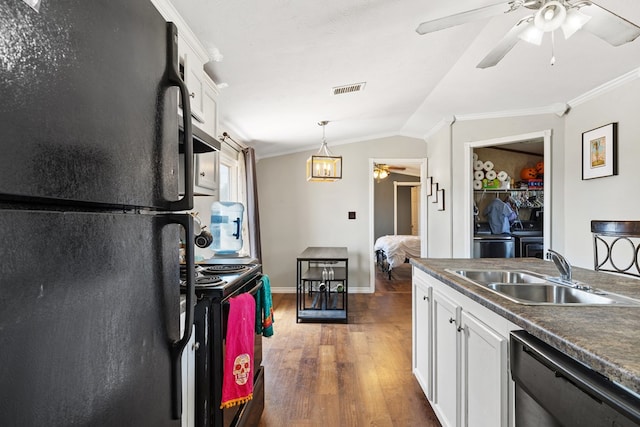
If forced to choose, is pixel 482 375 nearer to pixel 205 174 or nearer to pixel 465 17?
pixel 465 17

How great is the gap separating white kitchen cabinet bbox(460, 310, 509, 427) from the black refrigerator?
1.10m

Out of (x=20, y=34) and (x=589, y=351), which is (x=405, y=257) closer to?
(x=589, y=351)

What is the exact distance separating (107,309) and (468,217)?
12.9 ft

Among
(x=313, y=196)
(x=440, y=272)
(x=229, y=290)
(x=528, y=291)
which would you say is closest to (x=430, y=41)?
(x=440, y=272)

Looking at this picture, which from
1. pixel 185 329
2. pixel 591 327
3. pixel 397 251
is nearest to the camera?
pixel 185 329

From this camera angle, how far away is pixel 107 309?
0.55m

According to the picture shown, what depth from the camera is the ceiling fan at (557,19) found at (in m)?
1.47

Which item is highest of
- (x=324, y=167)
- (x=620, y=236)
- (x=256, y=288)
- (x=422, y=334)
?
(x=324, y=167)

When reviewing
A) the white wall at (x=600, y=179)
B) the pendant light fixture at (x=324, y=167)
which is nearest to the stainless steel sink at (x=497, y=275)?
the white wall at (x=600, y=179)

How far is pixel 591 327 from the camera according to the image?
0.94 metres

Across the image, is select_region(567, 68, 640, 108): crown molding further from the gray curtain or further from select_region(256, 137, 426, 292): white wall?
the gray curtain

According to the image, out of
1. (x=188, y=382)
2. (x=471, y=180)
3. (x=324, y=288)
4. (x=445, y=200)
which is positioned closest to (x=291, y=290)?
(x=324, y=288)

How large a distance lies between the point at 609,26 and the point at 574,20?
9.0 inches

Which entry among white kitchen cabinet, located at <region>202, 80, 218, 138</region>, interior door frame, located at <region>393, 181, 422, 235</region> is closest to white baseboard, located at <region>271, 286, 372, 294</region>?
white kitchen cabinet, located at <region>202, 80, 218, 138</region>
